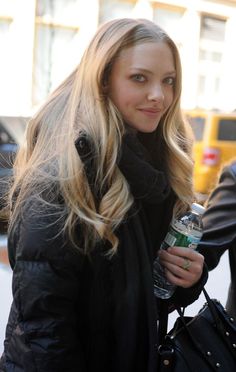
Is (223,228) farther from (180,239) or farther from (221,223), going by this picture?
(180,239)

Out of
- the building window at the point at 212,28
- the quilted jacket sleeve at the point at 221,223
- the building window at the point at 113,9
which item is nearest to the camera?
the quilted jacket sleeve at the point at 221,223

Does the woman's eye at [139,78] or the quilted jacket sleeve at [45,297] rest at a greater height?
the woman's eye at [139,78]

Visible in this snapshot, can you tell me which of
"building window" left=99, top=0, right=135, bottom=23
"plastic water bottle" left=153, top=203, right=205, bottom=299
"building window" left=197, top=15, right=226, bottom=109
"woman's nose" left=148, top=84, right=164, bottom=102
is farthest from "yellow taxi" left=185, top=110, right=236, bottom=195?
"woman's nose" left=148, top=84, right=164, bottom=102

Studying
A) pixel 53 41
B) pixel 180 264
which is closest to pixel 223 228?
pixel 180 264

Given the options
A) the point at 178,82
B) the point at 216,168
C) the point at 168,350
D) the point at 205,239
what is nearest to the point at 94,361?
the point at 168,350

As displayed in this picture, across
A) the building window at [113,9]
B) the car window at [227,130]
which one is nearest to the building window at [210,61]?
the building window at [113,9]

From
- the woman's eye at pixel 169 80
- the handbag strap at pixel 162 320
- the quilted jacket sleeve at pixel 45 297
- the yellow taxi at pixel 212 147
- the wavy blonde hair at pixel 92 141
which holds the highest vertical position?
the woman's eye at pixel 169 80

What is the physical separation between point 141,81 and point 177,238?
443mm

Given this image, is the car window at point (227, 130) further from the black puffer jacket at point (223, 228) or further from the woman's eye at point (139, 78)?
the woman's eye at point (139, 78)

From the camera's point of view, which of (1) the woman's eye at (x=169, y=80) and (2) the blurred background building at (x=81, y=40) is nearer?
(1) the woman's eye at (x=169, y=80)

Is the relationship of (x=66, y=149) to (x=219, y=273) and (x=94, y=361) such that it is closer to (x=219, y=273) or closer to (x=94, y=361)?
(x=94, y=361)

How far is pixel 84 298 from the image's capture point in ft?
4.36

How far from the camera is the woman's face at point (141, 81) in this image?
4.56ft

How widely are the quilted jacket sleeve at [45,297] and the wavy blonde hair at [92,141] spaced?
0.06m
